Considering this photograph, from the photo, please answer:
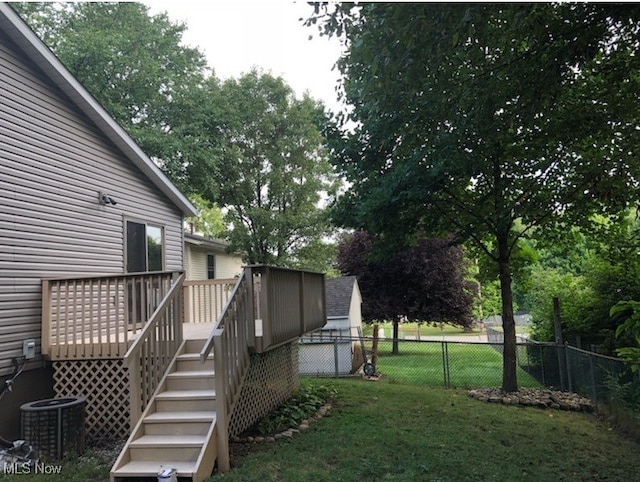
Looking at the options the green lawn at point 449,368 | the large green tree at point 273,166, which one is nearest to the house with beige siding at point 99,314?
the green lawn at point 449,368

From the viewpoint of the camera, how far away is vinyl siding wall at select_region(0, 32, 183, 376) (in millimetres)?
6094

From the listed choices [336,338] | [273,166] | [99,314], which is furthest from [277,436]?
[273,166]

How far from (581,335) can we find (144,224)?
10.3m

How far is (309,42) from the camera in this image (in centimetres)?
524

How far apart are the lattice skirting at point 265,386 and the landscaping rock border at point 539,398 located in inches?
159

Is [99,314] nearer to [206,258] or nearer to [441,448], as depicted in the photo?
[441,448]

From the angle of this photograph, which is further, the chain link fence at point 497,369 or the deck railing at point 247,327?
the chain link fence at point 497,369

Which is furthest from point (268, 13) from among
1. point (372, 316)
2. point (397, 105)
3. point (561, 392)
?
point (372, 316)

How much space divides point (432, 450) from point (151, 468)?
10.3 ft

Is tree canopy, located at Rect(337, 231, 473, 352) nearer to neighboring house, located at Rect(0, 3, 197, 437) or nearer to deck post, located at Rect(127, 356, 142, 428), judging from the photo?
neighboring house, located at Rect(0, 3, 197, 437)

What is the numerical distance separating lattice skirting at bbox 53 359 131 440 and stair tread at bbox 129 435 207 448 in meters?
1.48

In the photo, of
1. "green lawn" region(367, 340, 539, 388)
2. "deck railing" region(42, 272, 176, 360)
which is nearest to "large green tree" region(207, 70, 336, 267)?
"green lawn" region(367, 340, 539, 388)

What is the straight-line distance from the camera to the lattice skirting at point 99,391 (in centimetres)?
622

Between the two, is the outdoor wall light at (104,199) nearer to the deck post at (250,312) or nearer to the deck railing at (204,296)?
the deck railing at (204,296)
